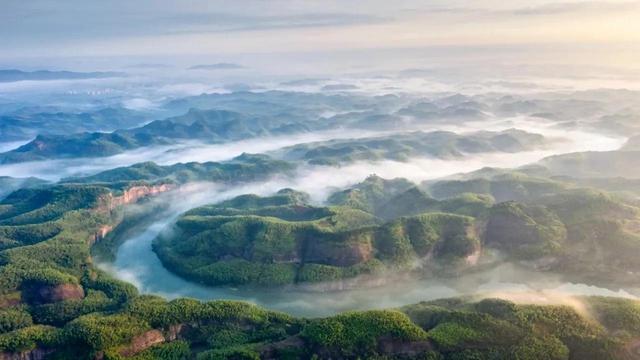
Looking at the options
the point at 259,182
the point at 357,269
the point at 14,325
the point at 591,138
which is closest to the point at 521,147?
the point at 591,138

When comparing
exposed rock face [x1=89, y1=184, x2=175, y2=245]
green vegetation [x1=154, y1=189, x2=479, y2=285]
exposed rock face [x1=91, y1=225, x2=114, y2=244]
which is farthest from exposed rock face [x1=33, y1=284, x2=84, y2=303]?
exposed rock face [x1=91, y1=225, x2=114, y2=244]

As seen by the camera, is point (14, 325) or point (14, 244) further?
point (14, 244)

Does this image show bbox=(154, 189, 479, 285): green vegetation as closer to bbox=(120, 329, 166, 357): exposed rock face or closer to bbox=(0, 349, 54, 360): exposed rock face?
bbox=(120, 329, 166, 357): exposed rock face

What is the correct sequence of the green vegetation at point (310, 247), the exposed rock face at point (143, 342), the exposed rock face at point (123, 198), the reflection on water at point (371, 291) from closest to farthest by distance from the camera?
the exposed rock face at point (143, 342)
the reflection on water at point (371, 291)
the green vegetation at point (310, 247)
the exposed rock face at point (123, 198)

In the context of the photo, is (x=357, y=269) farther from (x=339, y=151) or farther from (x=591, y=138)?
(x=591, y=138)

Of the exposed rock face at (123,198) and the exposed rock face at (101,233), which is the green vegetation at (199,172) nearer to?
the exposed rock face at (123,198)

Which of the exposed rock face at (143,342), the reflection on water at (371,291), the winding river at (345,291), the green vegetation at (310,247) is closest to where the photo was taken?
the exposed rock face at (143,342)

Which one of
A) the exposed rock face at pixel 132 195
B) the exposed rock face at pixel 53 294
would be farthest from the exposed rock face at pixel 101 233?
the exposed rock face at pixel 53 294
